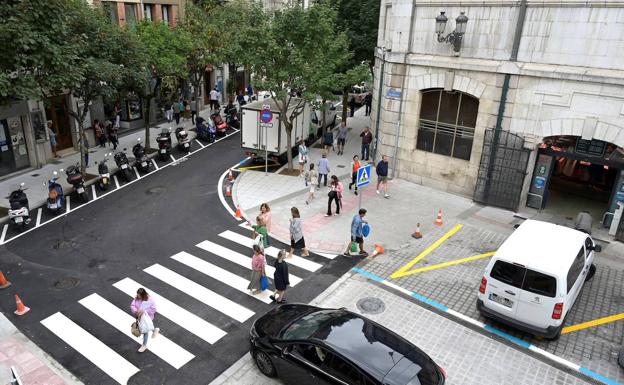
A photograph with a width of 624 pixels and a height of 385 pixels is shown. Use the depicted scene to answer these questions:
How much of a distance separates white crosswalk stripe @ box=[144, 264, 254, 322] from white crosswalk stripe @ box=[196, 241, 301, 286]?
1597 mm

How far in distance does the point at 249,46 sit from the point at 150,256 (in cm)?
1077

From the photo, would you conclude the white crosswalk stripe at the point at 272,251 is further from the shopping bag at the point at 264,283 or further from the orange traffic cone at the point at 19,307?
the orange traffic cone at the point at 19,307

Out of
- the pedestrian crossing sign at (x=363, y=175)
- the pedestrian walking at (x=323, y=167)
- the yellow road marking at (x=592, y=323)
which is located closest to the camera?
the yellow road marking at (x=592, y=323)

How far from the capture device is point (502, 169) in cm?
1805

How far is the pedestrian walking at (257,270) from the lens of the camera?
39.2ft

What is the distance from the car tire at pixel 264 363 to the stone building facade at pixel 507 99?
12.5 metres

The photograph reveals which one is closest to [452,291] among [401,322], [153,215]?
[401,322]

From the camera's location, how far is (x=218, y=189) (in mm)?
20406

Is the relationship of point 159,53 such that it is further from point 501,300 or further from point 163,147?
point 501,300

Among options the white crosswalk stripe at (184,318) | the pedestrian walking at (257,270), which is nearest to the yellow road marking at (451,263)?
the pedestrian walking at (257,270)

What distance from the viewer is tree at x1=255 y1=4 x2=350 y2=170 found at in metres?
20.1

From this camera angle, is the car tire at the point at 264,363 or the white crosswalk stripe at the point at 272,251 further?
the white crosswalk stripe at the point at 272,251

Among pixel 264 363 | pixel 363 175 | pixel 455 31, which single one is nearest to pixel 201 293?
pixel 264 363

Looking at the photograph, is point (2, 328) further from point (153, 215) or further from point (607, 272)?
point (607, 272)
